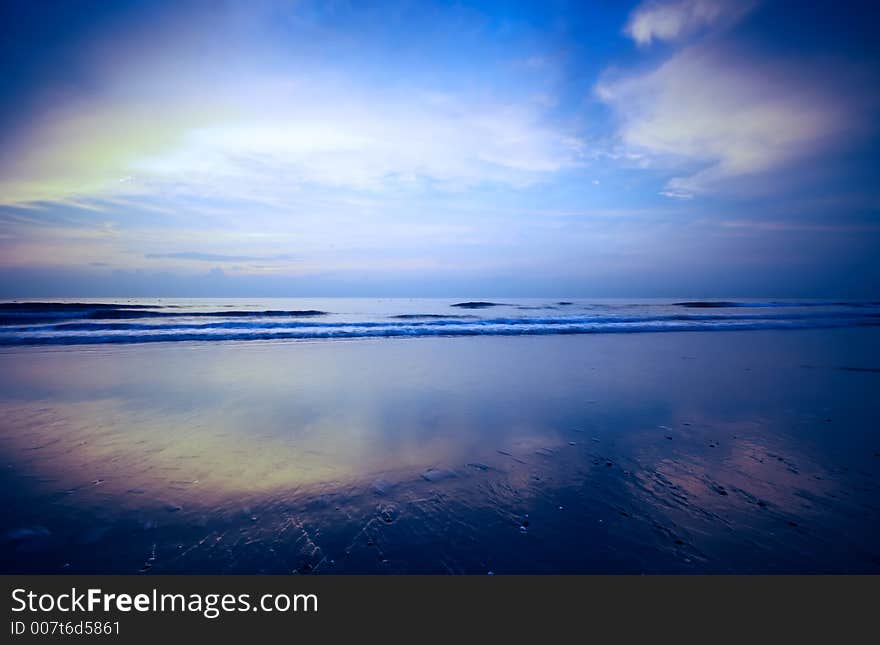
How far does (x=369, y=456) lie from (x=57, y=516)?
2253 mm

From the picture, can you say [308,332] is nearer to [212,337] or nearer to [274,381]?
[212,337]

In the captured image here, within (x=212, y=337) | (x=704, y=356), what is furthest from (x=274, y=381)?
(x=704, y=356)

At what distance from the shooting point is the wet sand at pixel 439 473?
85.0 inches

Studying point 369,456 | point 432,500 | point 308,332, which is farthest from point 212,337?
point 432,500

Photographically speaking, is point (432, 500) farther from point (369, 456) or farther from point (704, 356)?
point (704, 356)

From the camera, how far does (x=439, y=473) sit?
322 centimetres

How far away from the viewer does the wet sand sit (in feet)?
7.09

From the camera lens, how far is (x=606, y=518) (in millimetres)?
2535

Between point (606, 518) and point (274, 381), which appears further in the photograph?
point (274, 381)
